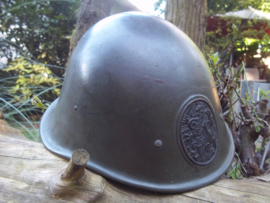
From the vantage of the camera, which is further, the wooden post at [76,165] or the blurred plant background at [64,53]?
the blurred plant background at [64,53]

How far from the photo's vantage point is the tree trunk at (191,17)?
110 inches

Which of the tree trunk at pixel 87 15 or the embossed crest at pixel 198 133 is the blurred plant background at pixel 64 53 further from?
the embossed crest at pixel 198 133

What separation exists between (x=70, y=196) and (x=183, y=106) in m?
0.64

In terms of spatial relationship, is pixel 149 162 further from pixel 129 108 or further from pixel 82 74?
pixel 82 74

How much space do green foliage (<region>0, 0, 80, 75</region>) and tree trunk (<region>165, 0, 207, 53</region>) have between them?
2.27 m

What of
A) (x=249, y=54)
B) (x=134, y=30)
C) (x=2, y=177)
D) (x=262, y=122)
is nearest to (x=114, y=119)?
(x=134, y=30)

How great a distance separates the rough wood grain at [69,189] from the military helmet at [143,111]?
5 cm

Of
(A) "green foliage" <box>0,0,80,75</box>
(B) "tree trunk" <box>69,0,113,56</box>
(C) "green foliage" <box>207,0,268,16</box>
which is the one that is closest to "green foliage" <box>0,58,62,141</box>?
(A) "green foliage" <box>0,0,80,75</box>

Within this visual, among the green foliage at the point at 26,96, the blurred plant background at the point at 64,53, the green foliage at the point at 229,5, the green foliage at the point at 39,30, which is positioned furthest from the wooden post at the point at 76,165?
the green foliage at the point at 229,5

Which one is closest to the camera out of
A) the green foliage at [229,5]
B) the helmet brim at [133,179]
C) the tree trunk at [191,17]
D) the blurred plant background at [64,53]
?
the helmet brim at [133,179]

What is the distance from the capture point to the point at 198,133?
1.07 meters

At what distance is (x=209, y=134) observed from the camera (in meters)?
1.11

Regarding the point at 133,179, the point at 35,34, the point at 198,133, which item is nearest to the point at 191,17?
the point at 198,133

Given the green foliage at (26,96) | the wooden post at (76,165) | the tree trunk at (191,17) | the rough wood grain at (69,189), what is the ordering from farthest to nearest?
the tree trunk at (191,17) → the green foliage at (26,96) → the rough wood grain at (69,189) → the wooden post at (76,165)
